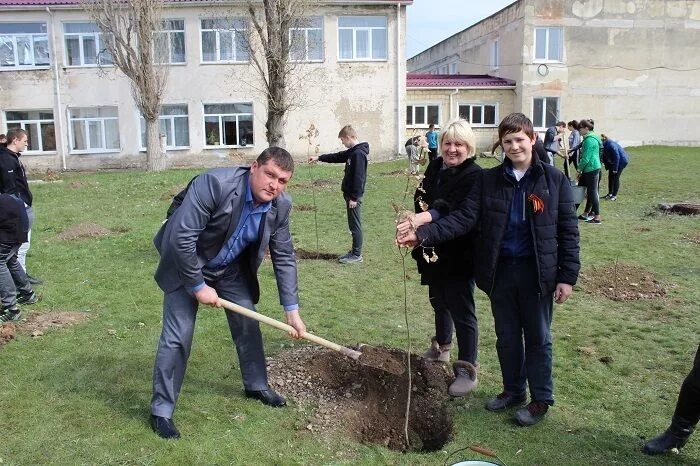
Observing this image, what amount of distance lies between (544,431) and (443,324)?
1.19 m

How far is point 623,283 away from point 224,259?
5.46 m

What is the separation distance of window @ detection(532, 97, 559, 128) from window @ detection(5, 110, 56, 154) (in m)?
22.4

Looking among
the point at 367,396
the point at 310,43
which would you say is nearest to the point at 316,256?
the point at 367,396

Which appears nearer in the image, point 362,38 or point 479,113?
point 362,38

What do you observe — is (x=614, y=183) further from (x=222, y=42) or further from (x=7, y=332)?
(x=222, y=42)

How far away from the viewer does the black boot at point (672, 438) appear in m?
3.70

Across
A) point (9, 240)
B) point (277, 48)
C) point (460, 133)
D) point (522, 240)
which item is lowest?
point (9, 240)

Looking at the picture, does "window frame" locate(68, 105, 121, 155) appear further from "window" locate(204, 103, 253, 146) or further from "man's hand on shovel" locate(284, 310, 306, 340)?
"man's hand on shovel" locate(284, 310, 306, 340)

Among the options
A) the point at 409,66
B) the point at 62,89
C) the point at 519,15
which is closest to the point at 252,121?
the point at 62,89

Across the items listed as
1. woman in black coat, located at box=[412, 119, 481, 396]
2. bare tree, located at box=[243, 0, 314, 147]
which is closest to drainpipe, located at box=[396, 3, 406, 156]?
bare tree, located at box=[243, 0, 314, 147]

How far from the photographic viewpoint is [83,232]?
453 inches

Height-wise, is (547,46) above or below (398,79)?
above

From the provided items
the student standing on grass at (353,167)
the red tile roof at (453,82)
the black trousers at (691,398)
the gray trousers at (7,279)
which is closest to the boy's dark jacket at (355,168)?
the student standing on grass at (353,167)

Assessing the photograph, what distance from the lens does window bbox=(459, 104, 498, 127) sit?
3058cm
